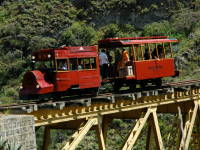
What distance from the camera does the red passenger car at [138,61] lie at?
66.1ft

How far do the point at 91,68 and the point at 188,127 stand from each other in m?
6.40

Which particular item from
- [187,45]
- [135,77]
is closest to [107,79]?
[135,77]

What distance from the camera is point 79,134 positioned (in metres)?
15.9

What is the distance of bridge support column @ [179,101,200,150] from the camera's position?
21350 millimetres

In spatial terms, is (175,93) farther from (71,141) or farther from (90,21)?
(90,21)

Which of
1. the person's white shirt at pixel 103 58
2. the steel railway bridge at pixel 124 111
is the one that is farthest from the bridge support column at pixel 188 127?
the person's white shirt at pixel 103 58

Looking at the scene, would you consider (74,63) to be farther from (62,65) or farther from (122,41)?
(122,41)

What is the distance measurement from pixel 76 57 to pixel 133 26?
4720 cm

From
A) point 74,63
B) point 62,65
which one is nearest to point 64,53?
point 62,65

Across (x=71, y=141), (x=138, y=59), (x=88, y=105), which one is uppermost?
(x=138, y=59)

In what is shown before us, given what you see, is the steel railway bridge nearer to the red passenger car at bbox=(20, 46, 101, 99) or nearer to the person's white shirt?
the red passenger car at bbox=(20, 46, 101, 99)

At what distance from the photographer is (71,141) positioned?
15.7 m

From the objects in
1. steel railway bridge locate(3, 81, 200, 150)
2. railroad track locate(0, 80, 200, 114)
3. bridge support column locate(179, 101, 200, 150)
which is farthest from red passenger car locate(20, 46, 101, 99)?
bridge support column locate(179, 101, 200, 150)

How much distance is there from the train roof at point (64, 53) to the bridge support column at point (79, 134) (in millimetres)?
2657
